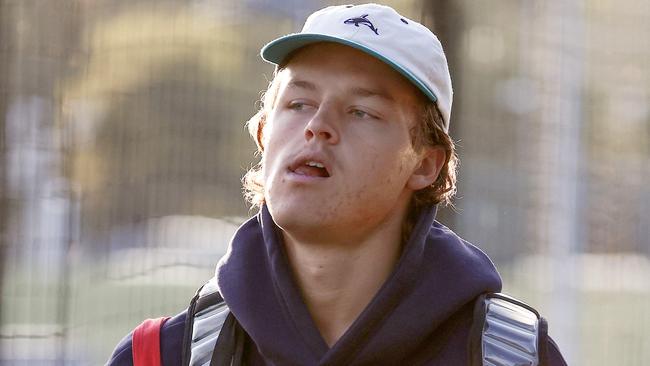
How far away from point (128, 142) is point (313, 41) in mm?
2213

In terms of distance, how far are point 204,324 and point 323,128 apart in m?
0.53

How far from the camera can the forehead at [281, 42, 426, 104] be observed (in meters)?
2.93

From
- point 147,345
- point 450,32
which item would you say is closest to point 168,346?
point 147,345

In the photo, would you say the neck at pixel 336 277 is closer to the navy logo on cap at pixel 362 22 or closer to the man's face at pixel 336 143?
the man's face at pixel 336 143

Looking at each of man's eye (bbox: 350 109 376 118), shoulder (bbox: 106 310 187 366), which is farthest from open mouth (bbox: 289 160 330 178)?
shoulder (bbox: 106 310 187 366)

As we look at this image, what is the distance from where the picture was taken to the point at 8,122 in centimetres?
509

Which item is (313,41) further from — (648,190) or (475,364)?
(648,190)

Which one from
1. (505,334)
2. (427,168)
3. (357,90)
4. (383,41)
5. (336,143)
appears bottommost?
(505,334)

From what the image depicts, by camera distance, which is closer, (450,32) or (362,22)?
(362,22)

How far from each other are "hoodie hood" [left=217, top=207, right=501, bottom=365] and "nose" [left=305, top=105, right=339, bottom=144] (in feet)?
0.98

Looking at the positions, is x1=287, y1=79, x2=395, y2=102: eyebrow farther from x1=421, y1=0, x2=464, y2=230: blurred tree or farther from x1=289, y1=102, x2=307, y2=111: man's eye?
x1=421, y1=0, x2=464, y2=230: blurred tree

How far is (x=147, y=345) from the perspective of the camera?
2.95 meters

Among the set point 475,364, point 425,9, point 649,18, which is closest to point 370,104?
point 475,364

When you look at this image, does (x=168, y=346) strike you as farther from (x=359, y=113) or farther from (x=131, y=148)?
(x=131, y=148)
